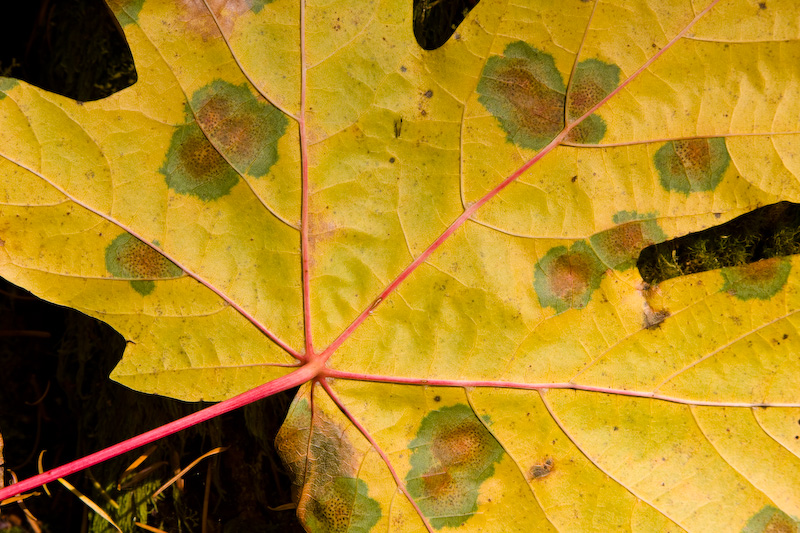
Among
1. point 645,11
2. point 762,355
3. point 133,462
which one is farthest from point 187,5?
point 762,355

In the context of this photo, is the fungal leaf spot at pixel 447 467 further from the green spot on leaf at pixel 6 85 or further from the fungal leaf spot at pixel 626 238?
the green spot on leaf at pixel 6 85

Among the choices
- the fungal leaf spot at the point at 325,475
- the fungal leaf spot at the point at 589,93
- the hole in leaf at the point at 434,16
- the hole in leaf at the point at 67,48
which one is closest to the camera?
the fungal leaf spot at the point at 589,93

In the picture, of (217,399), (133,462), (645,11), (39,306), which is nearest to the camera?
(645,11)

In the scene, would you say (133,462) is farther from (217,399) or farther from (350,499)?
(350,499)

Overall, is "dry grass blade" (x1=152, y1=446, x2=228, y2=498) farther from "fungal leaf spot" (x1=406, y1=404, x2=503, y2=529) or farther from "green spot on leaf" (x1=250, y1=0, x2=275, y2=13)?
"green spot on leaf" (x1=250, y1=0, x2=275, y2=13)

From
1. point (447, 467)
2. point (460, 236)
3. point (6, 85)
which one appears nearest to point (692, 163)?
point (460, 236)

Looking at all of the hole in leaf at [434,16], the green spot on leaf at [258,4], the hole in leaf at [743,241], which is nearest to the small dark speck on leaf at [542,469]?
the hole in leaf at [743,241]

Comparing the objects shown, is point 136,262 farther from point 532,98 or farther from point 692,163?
point 692,163
